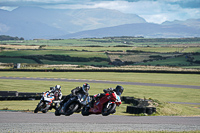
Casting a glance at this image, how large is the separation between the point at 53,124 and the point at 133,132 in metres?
6.24

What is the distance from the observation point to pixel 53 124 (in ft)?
85.6

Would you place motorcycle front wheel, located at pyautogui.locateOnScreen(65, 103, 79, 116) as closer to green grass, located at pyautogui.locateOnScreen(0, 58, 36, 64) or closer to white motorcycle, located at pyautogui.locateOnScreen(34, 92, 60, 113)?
white motorcycle, located at pyautogui.locateOnScreen(34, 92, 60, 113)

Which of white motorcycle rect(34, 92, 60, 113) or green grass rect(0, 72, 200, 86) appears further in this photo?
green grass rect(0, 72, 200, 86)

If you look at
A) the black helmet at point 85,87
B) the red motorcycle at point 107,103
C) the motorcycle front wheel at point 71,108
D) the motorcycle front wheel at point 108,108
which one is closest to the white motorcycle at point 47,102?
the motorcycle front wheel at point 71,108

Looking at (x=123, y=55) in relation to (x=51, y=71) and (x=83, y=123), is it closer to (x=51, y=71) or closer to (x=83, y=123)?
(x=51, y=71)

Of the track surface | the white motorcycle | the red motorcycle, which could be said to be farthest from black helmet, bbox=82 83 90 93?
the track surface

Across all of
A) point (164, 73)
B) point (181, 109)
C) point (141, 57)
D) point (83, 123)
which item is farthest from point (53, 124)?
point (141, 57)

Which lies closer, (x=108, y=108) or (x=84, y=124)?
(x=108, y=108)

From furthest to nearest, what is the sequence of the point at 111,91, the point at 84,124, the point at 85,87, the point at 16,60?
the point at 16,60 < the point at 84,124 < the point at 85,87 < the point at 111,91

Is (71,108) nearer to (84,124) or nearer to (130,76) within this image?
(84,124)

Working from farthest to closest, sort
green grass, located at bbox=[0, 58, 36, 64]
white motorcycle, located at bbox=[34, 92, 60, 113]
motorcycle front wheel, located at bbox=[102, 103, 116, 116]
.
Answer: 1. green grass, located at bbox=[0, 58, 36, 64]
2. white motorcycle, located at bbox=[34, 92, 60, 113]
3. motorcycle front wheel, located at bbox=[102, 103, 116, 116]

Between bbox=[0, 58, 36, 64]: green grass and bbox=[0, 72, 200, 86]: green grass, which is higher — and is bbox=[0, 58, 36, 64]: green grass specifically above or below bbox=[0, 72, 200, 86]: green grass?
above

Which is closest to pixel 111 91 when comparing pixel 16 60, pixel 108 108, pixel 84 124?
pixel 108 108

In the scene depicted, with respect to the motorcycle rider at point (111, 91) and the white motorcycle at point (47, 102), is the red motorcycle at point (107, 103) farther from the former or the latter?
the white motorcycle at point (47, 102)
